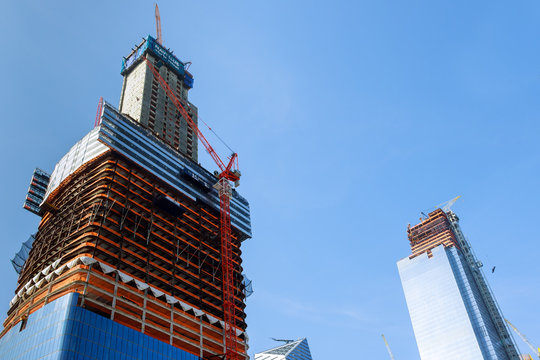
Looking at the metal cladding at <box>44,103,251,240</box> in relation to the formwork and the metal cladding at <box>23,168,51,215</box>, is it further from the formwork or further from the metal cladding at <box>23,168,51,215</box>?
the metal cladding at <box>23,168,51,215</box>

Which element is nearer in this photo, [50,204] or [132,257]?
[132,257]

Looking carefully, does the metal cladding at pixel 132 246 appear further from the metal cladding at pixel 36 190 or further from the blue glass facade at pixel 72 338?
the metal cladding at pixel 36 190

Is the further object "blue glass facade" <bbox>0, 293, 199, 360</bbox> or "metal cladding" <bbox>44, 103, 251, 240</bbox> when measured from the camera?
"metal cladding" <bbox>44, 103, 251, 240</bbox>

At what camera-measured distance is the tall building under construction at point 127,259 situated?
103938 mm

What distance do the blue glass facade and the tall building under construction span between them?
215 millimetres

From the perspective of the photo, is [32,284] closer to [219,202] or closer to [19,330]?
[19,330]

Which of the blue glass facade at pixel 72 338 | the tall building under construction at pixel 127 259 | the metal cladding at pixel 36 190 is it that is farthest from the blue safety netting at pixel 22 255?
the blue glass facade at pixel 72 338

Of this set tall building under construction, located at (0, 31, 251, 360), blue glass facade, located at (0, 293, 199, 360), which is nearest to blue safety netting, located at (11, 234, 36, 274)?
tall building under construction, located at (0, 31, 251, 360)

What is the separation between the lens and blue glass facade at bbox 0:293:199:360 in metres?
96.3

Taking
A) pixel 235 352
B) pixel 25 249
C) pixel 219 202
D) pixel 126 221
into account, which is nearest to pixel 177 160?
pixel 219 202

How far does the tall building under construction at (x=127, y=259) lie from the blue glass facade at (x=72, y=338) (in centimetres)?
21

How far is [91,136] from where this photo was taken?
494ft

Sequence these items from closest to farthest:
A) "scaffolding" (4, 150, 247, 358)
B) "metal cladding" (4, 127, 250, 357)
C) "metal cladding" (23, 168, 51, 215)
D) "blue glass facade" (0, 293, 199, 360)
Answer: "blue glass facade" (0, 293, 199, 360) < "scaffolding" (4, 150, 247, 358) < "metal cladding" (4, 127, 250, 357) < "metal cladding" (23, 168, 51, 215)

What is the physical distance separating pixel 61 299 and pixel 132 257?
933 inches
